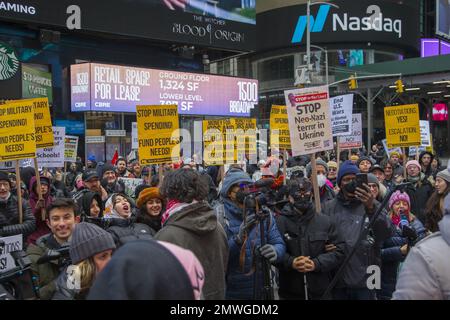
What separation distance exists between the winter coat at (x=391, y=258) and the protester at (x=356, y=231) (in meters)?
0.45

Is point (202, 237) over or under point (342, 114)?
under

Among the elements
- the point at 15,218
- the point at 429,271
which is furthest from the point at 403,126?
the point at 429,271

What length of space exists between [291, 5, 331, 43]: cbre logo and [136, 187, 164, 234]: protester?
48822 mm

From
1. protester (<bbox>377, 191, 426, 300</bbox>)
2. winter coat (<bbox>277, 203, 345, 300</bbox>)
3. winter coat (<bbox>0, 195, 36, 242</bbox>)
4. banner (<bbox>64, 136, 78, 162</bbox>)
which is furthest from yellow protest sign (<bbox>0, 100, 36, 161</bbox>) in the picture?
banner (<bbox>64, 136, 78, 162</bbox>)

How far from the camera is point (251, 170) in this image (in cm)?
1295

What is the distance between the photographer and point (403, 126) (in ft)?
32.2

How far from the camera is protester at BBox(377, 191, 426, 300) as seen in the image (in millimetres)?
5301

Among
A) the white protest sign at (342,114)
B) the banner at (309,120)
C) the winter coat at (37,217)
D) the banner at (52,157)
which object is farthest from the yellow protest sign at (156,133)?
the white protest sign at (342,114)

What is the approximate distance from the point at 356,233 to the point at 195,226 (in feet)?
6.03

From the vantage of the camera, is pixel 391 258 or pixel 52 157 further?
pixel 52 157

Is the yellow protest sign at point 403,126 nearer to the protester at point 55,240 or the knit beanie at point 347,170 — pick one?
the knit beanie at point 347,170

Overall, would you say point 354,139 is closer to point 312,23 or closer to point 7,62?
point 7,62
